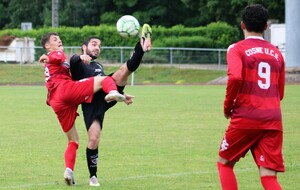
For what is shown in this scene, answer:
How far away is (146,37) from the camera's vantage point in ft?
33.4

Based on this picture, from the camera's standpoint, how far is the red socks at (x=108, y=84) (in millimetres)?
10547

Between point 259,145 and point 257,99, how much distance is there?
0.45 metres

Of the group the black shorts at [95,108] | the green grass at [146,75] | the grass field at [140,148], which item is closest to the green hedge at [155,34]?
the green grass at [146,75]

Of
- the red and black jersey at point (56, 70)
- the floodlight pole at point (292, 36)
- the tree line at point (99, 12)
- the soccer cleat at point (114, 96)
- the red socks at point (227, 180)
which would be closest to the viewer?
the red socks at point (227, 180)

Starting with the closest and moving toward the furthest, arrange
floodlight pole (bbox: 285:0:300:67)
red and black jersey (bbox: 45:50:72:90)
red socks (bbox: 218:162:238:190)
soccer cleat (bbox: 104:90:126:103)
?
red socks (bbox: 218:162:238:190) < soccer cleat (bbox: 104:90:126:103) < red and black jersey (bbox: 45:50:72:90) < floodlight pole (bbox: 285:0:300:67)

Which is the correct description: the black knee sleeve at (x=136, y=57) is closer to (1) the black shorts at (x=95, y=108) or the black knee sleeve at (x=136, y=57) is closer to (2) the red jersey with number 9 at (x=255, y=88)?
(1) the black shorts at (x=95, y=108)

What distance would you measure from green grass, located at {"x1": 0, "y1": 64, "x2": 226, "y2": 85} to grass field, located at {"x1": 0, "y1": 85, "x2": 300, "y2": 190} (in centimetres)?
1394

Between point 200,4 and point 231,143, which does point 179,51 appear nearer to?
point 200,4

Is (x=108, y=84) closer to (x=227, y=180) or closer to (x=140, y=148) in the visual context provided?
(x=227, y=180)

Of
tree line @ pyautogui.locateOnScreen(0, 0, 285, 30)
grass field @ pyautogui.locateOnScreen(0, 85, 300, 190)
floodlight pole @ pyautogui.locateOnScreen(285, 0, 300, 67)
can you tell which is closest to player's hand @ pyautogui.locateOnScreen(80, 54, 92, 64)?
grass field @ pyautogui.locateOnScreen(0, 85, 300, 190)

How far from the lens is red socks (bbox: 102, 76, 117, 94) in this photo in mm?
10547

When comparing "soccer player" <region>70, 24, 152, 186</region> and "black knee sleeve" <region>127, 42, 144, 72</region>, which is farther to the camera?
"soccer player" <region>70, 24, 152, 186</region>

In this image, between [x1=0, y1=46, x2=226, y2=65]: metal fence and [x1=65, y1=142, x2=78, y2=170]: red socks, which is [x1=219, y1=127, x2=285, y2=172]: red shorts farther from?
[x1=0, y1=46, x2=226, y2=65]: metal fence

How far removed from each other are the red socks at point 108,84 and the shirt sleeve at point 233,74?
2669mm
